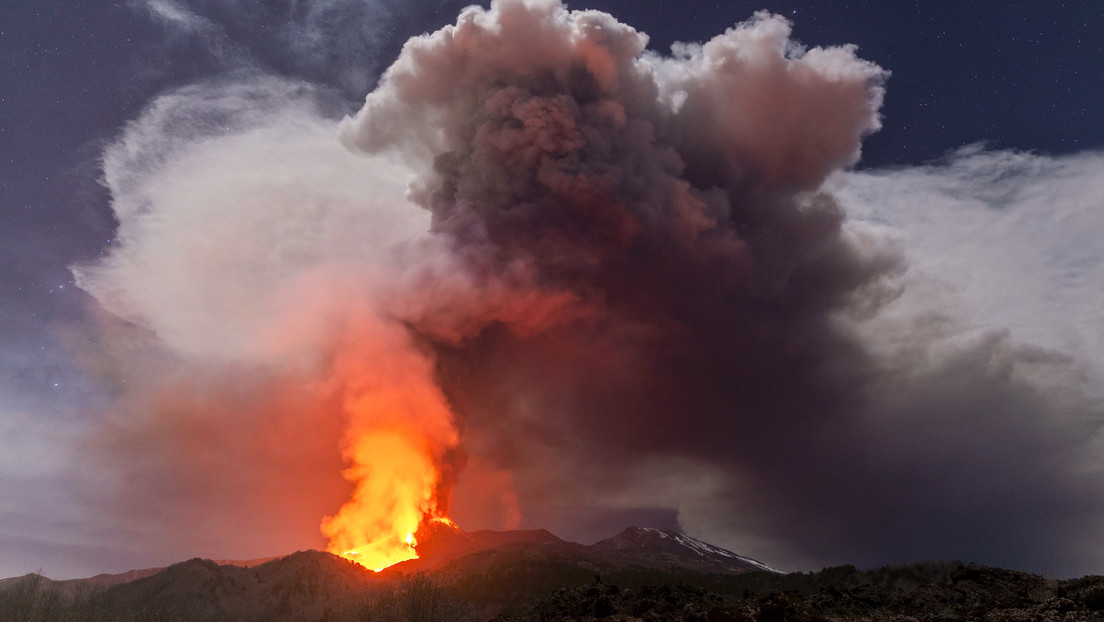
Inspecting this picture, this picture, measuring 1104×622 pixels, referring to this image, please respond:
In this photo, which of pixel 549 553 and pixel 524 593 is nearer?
pixel 524 593

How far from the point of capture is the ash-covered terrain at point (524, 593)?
30.9 meters

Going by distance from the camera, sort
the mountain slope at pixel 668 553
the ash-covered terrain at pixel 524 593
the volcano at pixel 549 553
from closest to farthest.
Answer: the ash-covered terrain at pixel 524 593
the volcano at pixel 549 553
the mountain slope at pixel 668 553

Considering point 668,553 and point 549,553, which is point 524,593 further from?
point 668,553

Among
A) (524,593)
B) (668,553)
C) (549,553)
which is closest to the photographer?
(524,593)

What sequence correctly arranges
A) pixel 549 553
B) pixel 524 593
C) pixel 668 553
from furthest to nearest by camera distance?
pixel 668 553 → pixel 549 553 → pixel 524 593

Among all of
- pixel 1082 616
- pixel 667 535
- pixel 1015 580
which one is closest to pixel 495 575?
pixel 1015 580

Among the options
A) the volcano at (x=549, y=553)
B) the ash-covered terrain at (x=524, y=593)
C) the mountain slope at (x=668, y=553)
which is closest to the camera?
the ash-covered terrain at (x=524, y=593)

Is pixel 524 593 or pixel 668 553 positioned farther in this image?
pixel 668 553

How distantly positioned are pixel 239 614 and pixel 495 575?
3199cm

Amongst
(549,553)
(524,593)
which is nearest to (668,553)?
(549,553)

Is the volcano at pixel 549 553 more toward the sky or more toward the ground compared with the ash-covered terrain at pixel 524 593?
more toward the sky

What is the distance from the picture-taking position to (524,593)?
276 ft

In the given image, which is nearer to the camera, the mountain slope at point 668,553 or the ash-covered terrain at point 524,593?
the ash-covered terrain at point 524,593

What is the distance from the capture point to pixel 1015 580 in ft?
125
